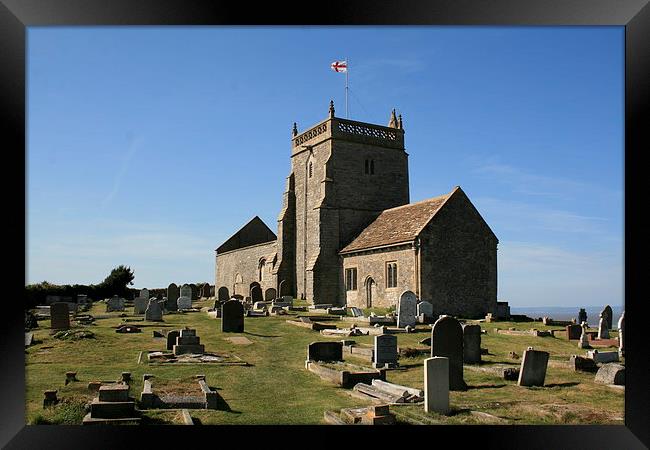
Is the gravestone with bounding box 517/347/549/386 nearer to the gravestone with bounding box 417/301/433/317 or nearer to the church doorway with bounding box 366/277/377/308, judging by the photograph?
the gravestone with bounding box 417/301/433/317

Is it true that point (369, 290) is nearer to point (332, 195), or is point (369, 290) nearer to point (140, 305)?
point (332, 195)

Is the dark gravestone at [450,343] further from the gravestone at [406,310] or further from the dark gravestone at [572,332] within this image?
the dark gravestone at [572,332]

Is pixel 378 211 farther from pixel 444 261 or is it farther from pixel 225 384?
pixel 225 384

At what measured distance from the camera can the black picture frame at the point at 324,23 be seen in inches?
293

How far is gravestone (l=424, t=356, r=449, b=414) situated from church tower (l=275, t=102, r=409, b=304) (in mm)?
25409

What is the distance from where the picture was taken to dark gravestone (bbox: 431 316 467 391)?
38.1 feet

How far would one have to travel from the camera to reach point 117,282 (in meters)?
44.8

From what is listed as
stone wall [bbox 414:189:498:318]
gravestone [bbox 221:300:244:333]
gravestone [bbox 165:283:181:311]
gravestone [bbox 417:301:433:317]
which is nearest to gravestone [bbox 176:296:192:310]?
gravestone [bbox 165:283:181:311]

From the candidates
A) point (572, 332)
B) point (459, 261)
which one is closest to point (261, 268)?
point (459, 261)

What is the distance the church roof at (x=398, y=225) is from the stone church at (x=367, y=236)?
77 millimetres

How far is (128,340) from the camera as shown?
1764 centimetres
